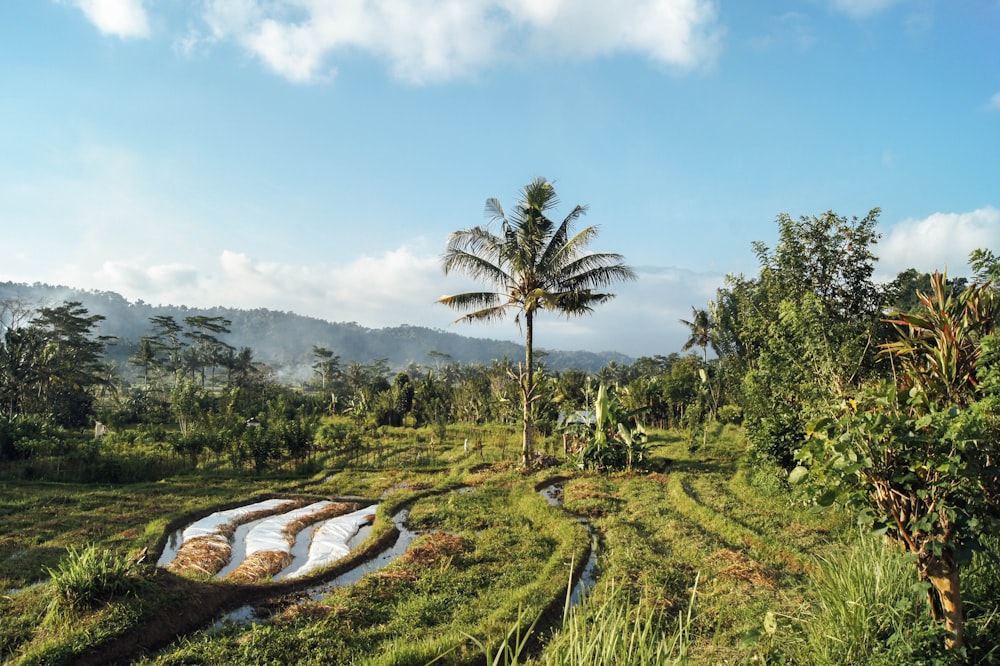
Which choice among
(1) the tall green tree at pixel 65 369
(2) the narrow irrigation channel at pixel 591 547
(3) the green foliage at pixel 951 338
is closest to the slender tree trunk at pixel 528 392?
(2) the narrow irrigation channel at pixel 591 547

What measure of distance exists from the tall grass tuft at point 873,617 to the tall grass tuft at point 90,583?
7911 mm

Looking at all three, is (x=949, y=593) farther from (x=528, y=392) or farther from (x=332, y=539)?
(x=528, y=392)

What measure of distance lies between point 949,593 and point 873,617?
640mm

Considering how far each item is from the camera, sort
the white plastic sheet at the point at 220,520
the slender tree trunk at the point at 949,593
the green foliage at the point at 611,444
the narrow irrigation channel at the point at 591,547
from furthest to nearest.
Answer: the green foliage at the point at 611,444 → the white plastic sheet at the point at 220,520 → the narrow irrigation channel at the point at 591,547 → the slender tree trunk at the point at 949,593

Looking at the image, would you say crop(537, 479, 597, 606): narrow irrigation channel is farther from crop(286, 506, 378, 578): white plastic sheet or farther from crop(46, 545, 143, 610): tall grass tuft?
crop(46, 545, 143, 610): tall grass tuft

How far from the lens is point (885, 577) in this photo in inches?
173

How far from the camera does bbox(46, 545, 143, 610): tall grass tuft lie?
6.29 meters

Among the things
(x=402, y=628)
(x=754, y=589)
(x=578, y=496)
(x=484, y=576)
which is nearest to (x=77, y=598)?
(x=402, y=628)

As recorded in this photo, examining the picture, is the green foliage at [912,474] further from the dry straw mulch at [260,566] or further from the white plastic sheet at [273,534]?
the white plastic sheet at [273,534]

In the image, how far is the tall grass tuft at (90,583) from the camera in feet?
20.6

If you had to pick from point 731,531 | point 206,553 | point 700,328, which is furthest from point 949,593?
point 700,328

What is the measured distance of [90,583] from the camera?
6371mm

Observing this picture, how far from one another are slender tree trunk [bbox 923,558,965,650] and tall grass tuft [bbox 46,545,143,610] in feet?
28.4

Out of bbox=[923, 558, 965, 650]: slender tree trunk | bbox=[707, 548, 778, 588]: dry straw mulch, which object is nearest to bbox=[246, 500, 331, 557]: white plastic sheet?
bbox=[707, 548, 778, 588]: dry straw mulch
